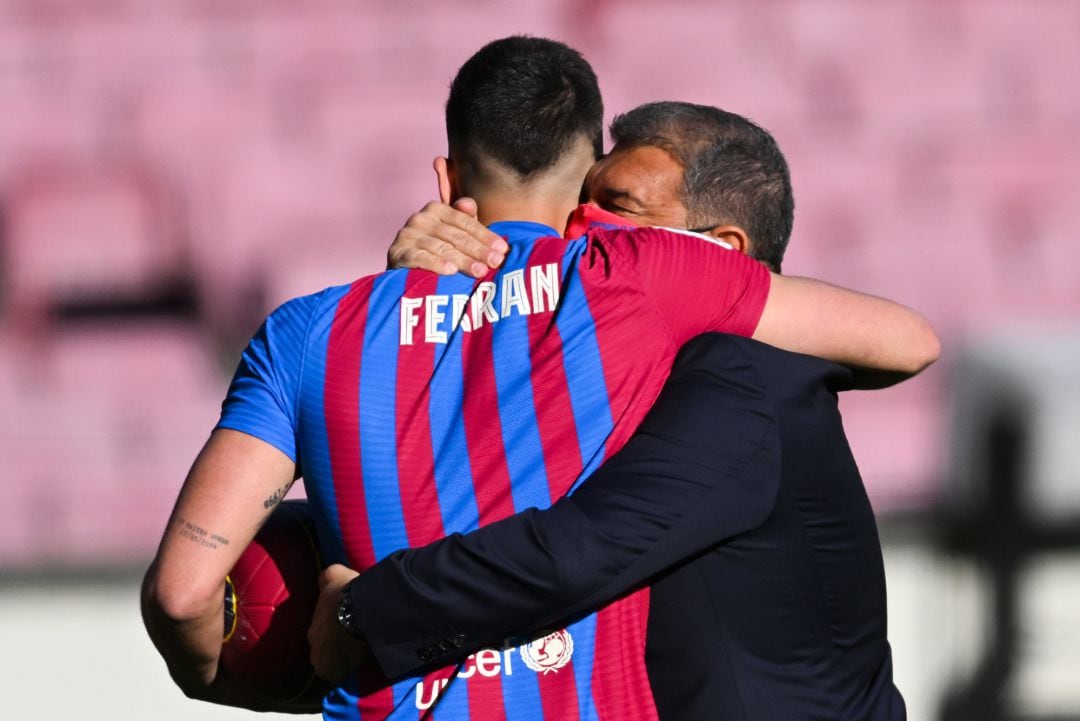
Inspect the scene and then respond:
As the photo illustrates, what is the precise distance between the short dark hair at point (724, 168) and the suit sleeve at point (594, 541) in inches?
22.2

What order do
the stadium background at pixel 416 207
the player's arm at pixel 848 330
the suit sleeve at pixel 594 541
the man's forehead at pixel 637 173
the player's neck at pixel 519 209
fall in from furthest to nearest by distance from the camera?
1. the stadium background at pixel 416 207
2. the man's forehead at pixel 637 173
3. the player's neck at pixel 519 209
4. the player's arm at pixel 848 330
5. the suit sleeve at pixel 594 541

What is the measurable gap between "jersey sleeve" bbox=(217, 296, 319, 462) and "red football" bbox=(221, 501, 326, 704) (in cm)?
28

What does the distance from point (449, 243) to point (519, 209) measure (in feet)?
0.47

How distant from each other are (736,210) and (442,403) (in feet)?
2.37

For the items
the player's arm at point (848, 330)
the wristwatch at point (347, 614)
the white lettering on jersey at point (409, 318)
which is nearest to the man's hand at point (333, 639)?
the wristwatch at point (347, 614)

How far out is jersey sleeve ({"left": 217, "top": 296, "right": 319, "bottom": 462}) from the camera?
1.79 meters

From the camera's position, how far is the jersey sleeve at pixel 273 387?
1792 mm

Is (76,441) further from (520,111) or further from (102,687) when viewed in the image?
(520,111)

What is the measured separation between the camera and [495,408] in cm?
173

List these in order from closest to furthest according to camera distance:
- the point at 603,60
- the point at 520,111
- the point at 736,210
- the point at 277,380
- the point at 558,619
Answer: the point at 558,619 → the point at 277,380 → the point at 520,111 → the point at 736,210 → the point at 603,60

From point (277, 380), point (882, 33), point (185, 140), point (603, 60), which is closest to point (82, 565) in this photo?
point (185, 140)

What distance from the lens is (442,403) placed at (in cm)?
175

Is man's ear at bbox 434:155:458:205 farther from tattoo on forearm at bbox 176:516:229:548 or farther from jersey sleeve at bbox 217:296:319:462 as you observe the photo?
tattoo on forearm at bbox 176:516:229:548

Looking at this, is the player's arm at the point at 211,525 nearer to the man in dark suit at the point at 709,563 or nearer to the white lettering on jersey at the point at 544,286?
the man in dark suit at the point at 709,563
